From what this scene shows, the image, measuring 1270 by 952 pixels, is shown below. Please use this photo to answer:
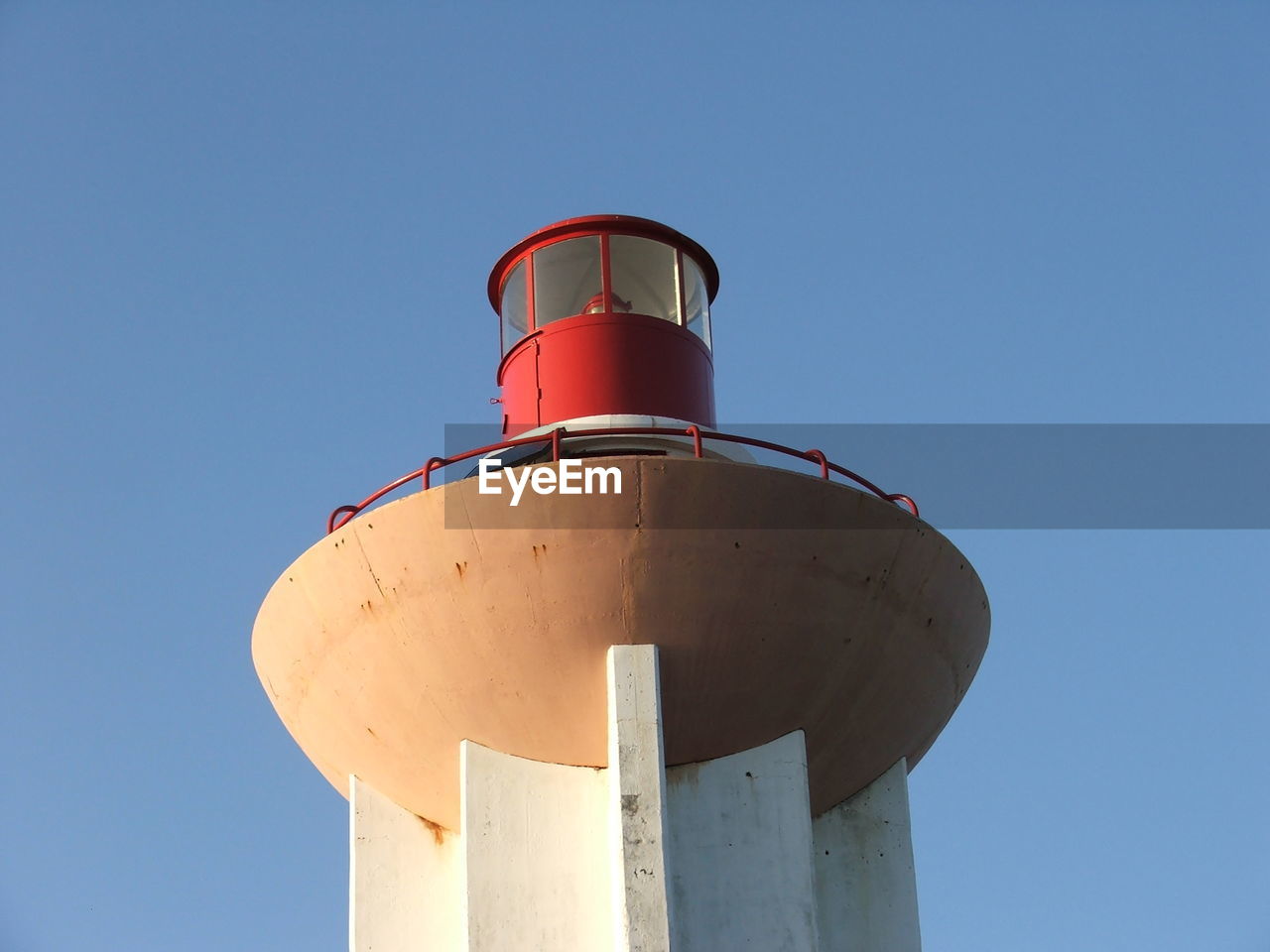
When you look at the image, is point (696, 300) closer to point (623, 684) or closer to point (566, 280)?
point (566, 280)

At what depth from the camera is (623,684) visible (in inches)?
471

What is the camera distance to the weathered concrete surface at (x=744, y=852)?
11969mm

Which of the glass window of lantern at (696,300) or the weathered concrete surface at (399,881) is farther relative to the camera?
the glass window of lantern at (696,300)

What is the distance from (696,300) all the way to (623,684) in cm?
412

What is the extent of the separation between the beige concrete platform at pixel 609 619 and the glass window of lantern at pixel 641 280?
299 centimetres

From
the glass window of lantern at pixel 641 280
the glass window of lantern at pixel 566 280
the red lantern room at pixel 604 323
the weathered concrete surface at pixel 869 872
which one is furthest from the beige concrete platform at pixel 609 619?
the glass window of lantern at pixel 641 280

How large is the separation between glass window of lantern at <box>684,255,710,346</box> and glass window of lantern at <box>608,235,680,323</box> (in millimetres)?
155

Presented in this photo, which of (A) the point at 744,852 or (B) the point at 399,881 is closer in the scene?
(A) the point at 744,852

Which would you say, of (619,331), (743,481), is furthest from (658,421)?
(743,481)

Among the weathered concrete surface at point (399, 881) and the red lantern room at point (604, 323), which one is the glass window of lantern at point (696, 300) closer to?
the red lantern room at point (604, 323)

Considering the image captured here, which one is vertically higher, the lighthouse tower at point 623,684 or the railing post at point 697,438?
the railing post at point 697,438

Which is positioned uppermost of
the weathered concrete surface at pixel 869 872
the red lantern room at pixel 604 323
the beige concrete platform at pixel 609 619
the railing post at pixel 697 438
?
the red lantern room at pixel 604 323

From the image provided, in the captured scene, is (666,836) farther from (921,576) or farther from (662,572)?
(921,576)

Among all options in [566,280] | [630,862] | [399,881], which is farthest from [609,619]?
[566,280]
